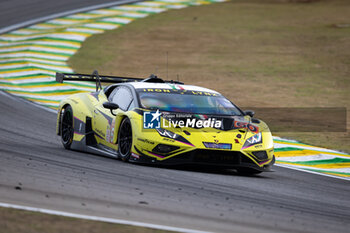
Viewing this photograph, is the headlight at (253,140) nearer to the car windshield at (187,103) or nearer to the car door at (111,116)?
the car windshield at (187,103)

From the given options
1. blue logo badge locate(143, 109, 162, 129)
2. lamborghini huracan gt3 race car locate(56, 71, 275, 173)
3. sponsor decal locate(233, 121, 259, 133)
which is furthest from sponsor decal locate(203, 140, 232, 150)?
blue logo badge locate(143, 109, 162, 129)

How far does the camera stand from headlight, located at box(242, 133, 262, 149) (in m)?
9.33

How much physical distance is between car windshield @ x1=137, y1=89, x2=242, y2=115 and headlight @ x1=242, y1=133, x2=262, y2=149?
0.74 m

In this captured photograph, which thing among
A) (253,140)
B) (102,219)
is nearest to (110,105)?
(253,140)

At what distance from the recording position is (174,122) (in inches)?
369

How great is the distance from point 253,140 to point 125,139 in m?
1.69

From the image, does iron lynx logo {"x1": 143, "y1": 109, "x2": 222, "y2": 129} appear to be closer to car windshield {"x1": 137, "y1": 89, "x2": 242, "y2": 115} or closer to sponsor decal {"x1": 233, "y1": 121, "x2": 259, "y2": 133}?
sponsor decal {"x1": 233, "y1": 121, "x2": 259, "y2": 133}

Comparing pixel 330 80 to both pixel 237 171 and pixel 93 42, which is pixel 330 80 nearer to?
pixel 93 42

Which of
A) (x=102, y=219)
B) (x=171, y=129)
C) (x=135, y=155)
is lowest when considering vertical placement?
(x=135, y=155)

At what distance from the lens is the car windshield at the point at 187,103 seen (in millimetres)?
9953

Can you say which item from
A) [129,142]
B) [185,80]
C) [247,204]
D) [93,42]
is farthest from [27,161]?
[93,42]

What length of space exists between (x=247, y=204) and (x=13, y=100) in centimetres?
1047

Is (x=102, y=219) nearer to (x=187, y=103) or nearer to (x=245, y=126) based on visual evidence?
(x=245, y=126)

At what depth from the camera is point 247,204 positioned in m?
6.98
